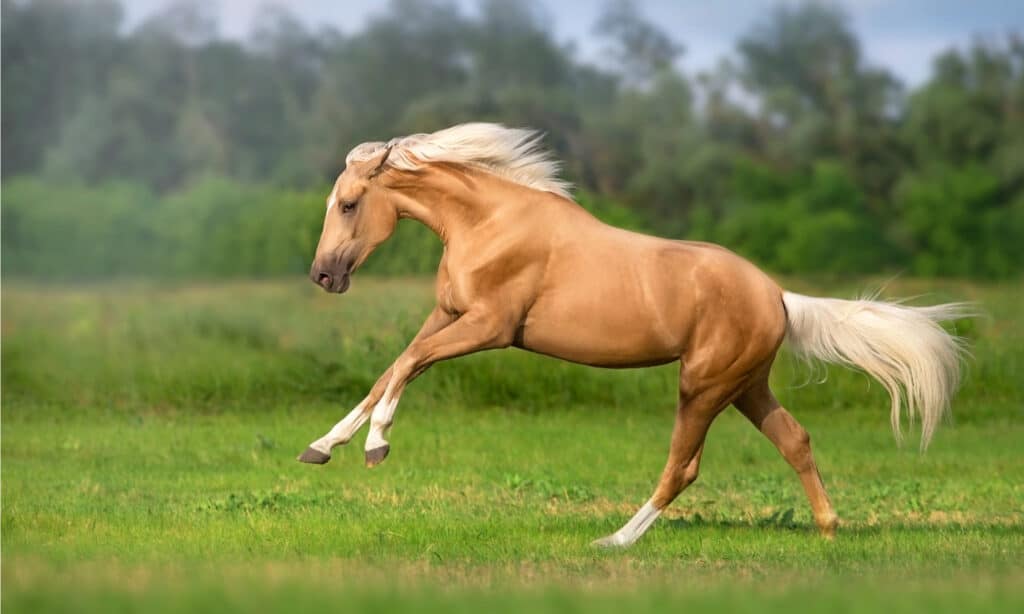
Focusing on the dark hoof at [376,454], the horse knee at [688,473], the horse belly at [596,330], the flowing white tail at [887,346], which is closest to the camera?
the dark hoof at [376,454]

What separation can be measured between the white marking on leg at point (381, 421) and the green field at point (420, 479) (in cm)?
61

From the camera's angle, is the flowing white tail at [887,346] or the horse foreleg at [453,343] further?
the flowing white tail at [887,346]

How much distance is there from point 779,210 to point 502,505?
20.8 metres

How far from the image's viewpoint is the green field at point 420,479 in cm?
679

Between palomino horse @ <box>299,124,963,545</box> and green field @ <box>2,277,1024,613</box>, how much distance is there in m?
0.82

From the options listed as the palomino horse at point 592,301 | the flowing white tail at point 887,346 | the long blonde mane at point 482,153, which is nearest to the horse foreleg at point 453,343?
the palomino horse at point 592,301

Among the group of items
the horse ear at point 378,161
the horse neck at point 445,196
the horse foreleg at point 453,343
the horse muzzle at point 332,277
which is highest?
the horse ear at point 378,161

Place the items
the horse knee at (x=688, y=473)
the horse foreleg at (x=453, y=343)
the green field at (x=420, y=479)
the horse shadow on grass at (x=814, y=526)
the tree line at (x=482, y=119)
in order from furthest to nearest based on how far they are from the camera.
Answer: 1. the tree line at (x=482, y=119)
2. the horse shadow on grass at (x=814, y=526)
3. the horse knee at (x=688, y=473)
4. the horse foreleg at (x=453, y=343)
5. the green field at (x=420, y=479)

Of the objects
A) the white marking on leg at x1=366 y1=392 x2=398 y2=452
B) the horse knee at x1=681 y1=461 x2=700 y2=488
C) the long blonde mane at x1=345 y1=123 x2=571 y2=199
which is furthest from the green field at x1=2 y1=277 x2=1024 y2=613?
the long blonde mane at x1=345 y1=123 x2=571 y2=199

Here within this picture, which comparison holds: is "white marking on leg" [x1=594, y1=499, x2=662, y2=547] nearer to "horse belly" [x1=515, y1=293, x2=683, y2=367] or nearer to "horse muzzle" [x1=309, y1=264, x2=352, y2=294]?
"horse belly" [x1=515, y1=293, x2=683, y2=367]

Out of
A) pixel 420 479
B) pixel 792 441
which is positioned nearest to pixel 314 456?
pixel 792 441

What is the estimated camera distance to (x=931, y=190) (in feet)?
104

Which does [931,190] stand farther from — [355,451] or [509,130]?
[509,130]

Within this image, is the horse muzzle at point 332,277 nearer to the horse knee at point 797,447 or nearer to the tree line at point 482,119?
the horse knee at point 797,447
